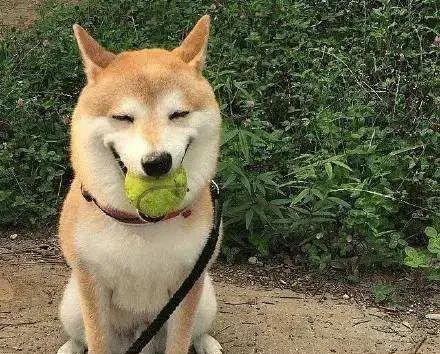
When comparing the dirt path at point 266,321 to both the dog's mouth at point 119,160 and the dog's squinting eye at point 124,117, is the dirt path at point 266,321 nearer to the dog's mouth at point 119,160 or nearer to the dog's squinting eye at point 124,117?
the dog's mouth at point 119,160

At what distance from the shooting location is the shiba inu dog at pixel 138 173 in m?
2.56

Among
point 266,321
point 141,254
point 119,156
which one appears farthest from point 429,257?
point 119,156

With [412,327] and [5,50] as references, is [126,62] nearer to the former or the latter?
[412,327]

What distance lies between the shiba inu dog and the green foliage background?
122 cm

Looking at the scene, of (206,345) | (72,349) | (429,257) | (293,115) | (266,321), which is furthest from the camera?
(293,115)

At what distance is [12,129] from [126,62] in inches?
95.1

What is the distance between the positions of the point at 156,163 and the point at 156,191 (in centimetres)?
15

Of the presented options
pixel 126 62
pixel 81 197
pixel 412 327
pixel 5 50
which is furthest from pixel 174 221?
pixel 5 50

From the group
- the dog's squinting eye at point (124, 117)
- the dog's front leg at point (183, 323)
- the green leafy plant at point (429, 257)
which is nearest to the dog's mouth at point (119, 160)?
the dog's squinting eye at point (124, 117)

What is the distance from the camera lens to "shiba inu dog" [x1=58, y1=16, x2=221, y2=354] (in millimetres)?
2562

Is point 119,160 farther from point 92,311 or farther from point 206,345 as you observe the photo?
point 206,345

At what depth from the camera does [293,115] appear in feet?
16.4

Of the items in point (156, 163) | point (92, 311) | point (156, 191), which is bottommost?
point (92, 311)

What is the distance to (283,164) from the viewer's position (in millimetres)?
4527
